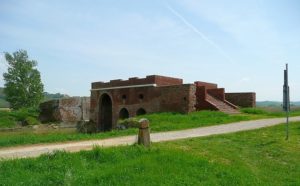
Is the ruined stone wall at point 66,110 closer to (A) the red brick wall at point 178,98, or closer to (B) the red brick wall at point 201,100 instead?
(A) the red brick wall at point 178,98

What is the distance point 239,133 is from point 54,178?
784 cm

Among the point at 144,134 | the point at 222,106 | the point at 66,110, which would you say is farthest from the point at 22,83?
the point at 144,134

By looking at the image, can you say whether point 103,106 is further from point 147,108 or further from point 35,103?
point 35,103

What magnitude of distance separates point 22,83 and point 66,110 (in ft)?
45.4

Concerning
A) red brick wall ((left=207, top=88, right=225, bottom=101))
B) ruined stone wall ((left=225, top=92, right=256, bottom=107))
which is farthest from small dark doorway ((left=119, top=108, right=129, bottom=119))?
ruined stone wall ((left=225, top=92, right=256, bottom=107))

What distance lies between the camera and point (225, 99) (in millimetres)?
26188

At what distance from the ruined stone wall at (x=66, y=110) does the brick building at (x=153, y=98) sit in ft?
12.1

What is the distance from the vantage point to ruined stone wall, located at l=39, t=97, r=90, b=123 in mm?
32844

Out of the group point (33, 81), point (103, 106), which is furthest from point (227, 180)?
point (33, 81)

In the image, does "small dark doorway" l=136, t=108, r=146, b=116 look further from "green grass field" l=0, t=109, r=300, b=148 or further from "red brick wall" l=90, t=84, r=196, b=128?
"green grass field" l=0, t=109, r=300, b=148

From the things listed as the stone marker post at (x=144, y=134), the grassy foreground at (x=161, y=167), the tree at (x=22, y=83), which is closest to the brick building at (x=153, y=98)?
the grassy foreground at (x=161, y=167)

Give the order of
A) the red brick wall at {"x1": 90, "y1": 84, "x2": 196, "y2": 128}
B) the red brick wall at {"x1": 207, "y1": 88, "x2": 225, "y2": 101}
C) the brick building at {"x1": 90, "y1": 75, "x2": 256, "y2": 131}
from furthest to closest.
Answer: the red brick wall at {"x1": 207, "y1": 88, "x2": 225, "y2": 101} < the brick building at {"x1": 90, "y1": 75, "x2": 256, "y2": 131} < the red brick wall at {"x1": 90, "y1": 84, "x2": 196, "y2": 128}

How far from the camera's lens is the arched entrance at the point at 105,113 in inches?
1166

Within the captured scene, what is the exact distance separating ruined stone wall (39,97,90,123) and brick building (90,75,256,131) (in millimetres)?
3688
